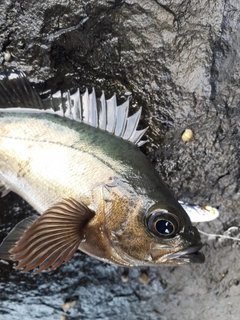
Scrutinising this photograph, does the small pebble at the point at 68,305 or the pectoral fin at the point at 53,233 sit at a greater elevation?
the pectoral fin at the point at 53,233

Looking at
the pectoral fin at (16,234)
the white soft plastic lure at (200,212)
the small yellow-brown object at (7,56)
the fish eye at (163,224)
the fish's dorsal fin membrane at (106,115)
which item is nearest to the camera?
the fish eye at (163,224)

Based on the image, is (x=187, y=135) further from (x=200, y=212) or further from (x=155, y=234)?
(x=155, y=234)

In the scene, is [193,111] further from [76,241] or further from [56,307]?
[56,307]

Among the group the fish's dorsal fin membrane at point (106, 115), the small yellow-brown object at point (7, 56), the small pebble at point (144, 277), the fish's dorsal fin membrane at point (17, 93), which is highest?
the small yellow-brown object at point (7, 56)

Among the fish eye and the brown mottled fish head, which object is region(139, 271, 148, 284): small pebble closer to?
the brown mottled fish head

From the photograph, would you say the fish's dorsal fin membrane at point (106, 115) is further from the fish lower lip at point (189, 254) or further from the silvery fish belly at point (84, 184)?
the fish lower lip at point (189, 254)

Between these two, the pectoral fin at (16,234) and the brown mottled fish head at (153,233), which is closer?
the brown mottled fish head at (153,233)

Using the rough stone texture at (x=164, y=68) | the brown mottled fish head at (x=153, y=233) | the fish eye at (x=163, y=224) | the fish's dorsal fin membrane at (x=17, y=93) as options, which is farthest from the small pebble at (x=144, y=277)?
the fish's dorsal fin membrane at (x=17, y=93)
